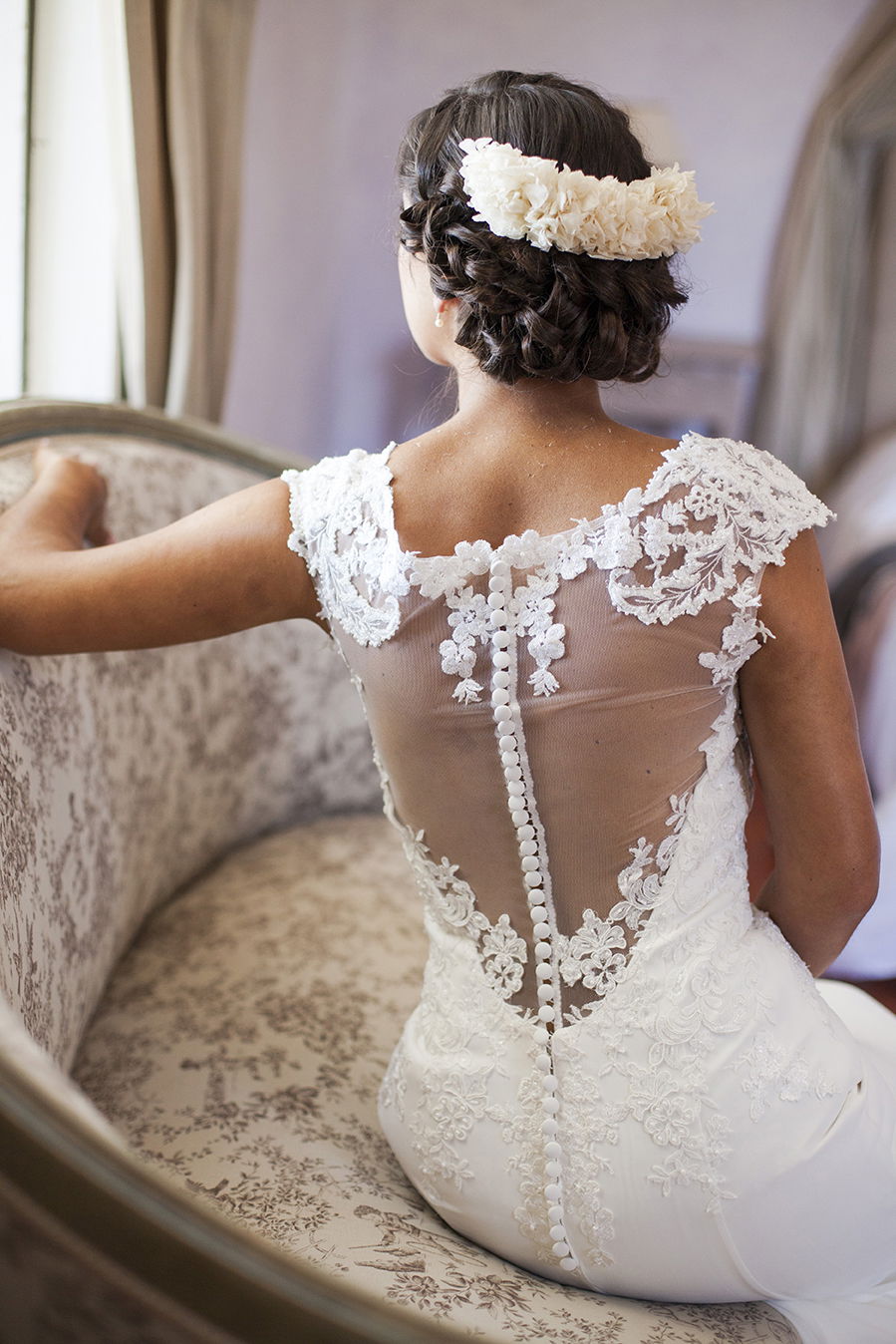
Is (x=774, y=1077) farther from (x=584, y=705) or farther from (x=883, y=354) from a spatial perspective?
(x=883, y=354)

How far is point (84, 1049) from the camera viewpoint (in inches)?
53.9

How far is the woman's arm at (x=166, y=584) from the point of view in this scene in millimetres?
1031

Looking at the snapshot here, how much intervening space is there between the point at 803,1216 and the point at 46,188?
219 centimetres

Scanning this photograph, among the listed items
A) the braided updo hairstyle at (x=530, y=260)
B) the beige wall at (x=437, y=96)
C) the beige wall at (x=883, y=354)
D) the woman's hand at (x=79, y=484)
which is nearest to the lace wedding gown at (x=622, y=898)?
the braided updo hairstyle at (x=530, y=260)

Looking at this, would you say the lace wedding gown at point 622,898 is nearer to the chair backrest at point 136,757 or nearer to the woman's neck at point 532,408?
the woman's neck at point 532,408

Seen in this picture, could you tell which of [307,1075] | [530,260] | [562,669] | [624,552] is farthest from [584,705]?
[307,1075]

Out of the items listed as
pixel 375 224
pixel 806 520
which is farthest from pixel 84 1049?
pixel 375 224

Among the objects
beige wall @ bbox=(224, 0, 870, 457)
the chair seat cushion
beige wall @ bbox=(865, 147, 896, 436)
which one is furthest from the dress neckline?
beige wall @ bbox=(865, 147, 896, 436)

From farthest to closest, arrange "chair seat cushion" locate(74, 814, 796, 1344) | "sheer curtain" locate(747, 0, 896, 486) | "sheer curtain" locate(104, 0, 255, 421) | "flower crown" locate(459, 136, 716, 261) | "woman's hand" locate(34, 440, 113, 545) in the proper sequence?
1. "sheer curtain" locate(747, 0, 896, 486)
2. "sheer curtain" locate(104, 0, 255, 421)
3. "woman's hand" locate(34, 440, 113, 545)
4. "chair seat cushion" locate(74, 814, 796, 1344)
5. "flower crown" locate(459, 136, 716, 261)

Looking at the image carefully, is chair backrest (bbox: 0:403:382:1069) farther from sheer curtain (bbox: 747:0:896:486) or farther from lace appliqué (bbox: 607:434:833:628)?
sheer curtain (bbox: 747:0:896:486)

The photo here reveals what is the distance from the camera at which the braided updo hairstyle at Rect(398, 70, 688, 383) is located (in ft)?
3.04

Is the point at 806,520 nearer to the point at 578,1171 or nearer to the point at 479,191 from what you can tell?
the point at 479,191

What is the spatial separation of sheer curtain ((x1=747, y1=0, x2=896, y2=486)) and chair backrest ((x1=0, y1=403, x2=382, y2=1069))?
8.93 feet

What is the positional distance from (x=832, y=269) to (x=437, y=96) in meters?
1.65
